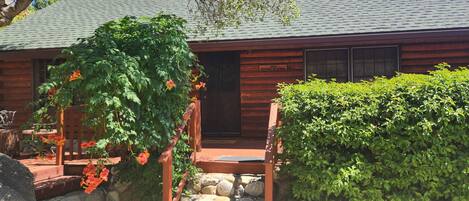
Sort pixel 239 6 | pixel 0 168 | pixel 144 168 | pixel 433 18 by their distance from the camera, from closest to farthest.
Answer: pixel 0 168, pixel 144 168, pixel 239 6, pixel 433 18

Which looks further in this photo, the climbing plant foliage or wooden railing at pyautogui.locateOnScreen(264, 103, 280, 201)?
wooden railing at pyautogui.locateOnScreen(264, 103, 280, 201)

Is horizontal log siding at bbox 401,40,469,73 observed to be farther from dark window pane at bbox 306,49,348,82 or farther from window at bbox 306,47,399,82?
dark window pane at bbox 306,49,348,82

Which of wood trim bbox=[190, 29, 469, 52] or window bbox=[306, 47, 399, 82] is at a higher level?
wood trim bbox=[190, 29, 469, 52]

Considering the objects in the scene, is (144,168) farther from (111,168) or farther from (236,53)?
(236,53)

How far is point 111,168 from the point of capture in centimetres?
525

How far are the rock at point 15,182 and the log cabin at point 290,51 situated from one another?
229 centimetres

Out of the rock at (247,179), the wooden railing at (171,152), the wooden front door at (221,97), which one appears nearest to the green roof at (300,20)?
the wooden front door at (221,97)

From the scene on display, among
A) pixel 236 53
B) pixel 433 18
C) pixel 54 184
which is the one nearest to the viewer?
pixel 54 184

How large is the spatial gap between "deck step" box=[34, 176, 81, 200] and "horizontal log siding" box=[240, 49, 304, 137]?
Result: 12.2 ft

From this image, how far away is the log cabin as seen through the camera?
732 centimetres

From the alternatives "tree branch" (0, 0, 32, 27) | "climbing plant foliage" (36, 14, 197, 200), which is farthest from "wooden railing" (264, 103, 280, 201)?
"tree branch" (0, 0, 32, 27)

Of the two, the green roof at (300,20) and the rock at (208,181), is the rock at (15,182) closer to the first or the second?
the rock at (208,181)

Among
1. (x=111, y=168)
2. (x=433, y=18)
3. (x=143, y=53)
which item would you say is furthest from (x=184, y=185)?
(x=433, y=18)

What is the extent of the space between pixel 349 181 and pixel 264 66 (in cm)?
417
